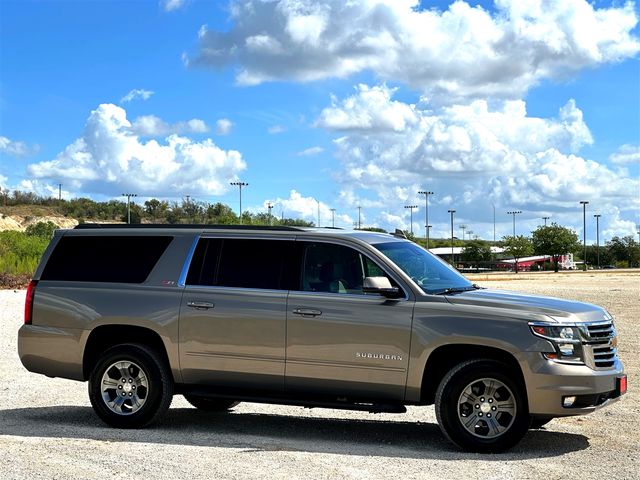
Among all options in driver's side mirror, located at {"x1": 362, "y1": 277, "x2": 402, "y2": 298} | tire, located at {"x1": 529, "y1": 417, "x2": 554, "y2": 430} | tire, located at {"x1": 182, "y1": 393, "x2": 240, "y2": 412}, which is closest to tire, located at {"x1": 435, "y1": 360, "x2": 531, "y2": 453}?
tire, located at {"x1": 529, "y1": 417, "x2": 554, "y2": 430}

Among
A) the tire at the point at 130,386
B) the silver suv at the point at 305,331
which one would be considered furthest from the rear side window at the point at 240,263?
the tire at the point at 130,386

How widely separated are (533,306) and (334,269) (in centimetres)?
192

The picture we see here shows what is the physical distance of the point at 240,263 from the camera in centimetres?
955

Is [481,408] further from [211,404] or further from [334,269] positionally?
[211,404]

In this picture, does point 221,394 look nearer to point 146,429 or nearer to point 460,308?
point 146,429

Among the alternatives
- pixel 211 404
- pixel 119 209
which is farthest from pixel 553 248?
pixel 211 404

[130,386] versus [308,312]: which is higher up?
[308,312]

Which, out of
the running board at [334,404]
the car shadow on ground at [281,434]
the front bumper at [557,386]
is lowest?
the car shadow on ground at [281,434]

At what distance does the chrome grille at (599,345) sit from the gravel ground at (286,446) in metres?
0.82

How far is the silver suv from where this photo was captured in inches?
332

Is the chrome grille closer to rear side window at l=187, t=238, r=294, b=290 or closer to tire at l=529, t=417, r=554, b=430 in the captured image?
tire at l=529, t=417, r=554, b=430

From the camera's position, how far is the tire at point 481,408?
8414mm

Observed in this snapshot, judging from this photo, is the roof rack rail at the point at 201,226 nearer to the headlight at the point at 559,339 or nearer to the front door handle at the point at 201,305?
the front door handle at the point at 201,305

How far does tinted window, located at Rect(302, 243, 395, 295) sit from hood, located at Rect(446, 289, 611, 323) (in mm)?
890
